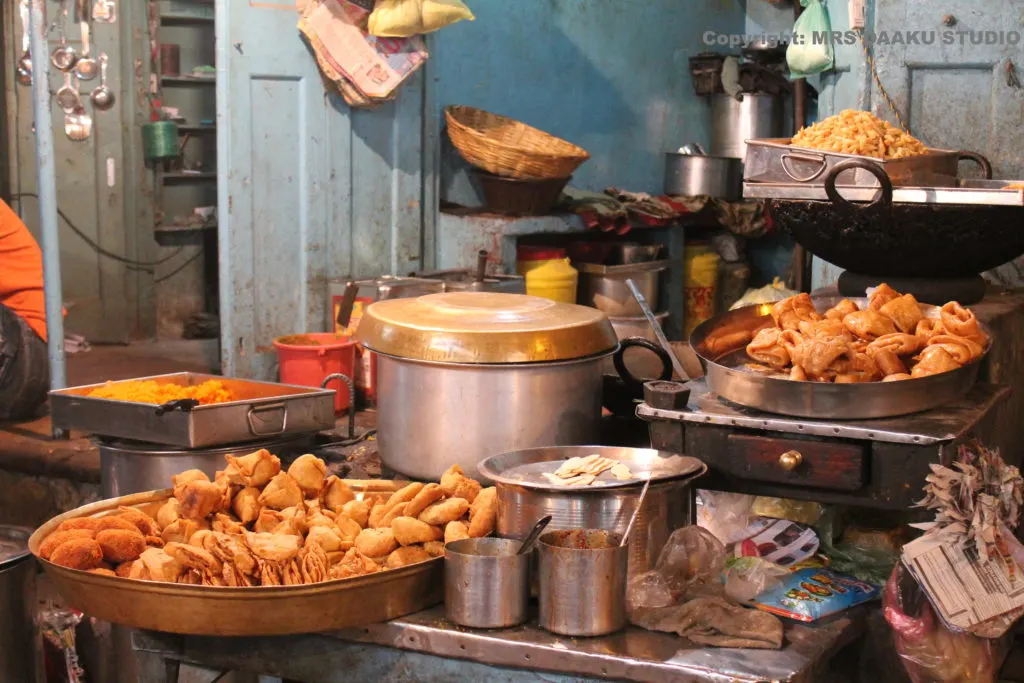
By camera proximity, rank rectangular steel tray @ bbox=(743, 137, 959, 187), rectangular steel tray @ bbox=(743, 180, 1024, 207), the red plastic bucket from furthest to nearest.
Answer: the red plastic bucket < rectangular steel tray @ bbox=(743, 137, 959, 187) < rectangular steel tray @ bbox=(743, 180, 1024, 207)

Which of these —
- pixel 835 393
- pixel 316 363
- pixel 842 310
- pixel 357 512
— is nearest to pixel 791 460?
pixel 835 393

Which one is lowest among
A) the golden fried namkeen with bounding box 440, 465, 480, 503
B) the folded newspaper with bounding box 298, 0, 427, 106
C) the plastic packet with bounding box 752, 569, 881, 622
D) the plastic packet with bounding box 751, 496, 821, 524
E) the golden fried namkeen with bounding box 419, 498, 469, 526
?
the plastic packet with bounding box 752, 569, 881, 622

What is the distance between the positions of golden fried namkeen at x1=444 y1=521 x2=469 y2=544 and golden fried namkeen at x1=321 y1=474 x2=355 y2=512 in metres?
0.31

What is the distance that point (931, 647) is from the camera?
243 cm

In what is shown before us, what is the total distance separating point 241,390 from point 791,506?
198cm

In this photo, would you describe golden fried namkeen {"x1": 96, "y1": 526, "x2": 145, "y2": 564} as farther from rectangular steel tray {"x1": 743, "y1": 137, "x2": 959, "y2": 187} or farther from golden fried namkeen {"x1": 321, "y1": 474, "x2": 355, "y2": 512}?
rectangular steel tray {"x1": 743, "y1": 137, "x2": 959, "y2": 187}

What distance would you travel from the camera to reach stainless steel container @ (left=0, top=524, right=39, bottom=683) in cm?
369

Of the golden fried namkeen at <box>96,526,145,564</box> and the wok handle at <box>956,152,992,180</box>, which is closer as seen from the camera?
the golden fried namkeen at <box>96,526,145,564</box>

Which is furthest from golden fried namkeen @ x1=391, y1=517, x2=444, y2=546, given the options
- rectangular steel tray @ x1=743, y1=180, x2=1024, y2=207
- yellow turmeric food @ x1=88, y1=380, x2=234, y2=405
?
rectangular steel tray @ x1=743, y1=180, x2=1024, y2=207

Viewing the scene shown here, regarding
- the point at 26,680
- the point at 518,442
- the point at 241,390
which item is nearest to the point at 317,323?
the point at 241,390

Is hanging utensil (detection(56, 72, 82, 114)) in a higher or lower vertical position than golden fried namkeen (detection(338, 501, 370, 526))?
higher

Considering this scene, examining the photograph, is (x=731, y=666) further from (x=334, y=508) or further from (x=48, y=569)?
(x=48, y=569)

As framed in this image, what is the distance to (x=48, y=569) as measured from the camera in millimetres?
2523

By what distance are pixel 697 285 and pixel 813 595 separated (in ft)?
18.8
